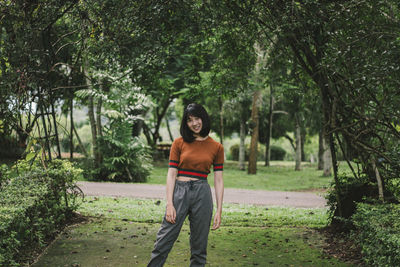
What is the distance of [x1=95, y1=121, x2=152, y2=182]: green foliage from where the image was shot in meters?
16.3

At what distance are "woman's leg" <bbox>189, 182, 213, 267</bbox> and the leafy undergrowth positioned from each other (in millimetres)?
1493

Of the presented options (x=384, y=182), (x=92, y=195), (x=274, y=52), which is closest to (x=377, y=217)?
(x=384, y=182)

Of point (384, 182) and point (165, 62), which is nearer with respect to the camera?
point (384, 182)

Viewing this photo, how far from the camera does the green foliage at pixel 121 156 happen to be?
16266 millimetres

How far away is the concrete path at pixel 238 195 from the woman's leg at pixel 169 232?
27.6ft

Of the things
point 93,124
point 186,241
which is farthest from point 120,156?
point 186,241

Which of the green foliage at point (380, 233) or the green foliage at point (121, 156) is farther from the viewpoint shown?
the green foliage at point (121, 156)

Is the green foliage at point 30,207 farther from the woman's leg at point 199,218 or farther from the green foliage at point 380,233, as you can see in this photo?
the green foliage at point 380,233

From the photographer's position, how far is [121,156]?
16.2 meters

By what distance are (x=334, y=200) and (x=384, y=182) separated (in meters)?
1.07

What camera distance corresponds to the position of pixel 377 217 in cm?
495

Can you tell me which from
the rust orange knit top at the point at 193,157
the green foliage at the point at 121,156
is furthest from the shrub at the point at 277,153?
the rust orange knit top at the point at 193,157

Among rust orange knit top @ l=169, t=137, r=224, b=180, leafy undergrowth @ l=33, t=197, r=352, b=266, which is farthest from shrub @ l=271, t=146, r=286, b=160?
rust orange knit top @ l=169, t=137, r=224, b=180

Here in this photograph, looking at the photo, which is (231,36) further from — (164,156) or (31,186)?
(164,156)
